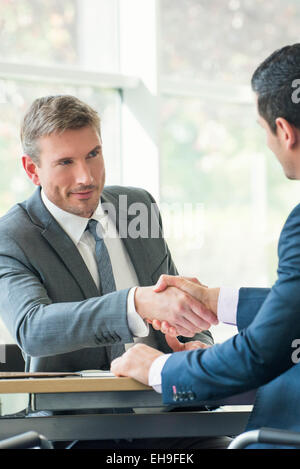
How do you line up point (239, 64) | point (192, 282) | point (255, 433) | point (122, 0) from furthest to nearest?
1. point (239, 64)
2. point (122, 0)
3. point (192, 282)
4. point (255, 433)

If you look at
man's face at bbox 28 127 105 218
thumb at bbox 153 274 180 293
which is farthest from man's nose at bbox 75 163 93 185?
thumb at bbox 153 274 180 293

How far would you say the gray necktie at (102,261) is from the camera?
2471 mm

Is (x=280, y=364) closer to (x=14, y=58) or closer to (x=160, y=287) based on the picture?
(x=160, y=287)

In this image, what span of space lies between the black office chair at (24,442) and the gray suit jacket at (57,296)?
57 cm

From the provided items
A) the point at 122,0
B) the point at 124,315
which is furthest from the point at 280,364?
the point at 122,0

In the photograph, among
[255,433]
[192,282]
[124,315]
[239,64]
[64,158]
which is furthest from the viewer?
[239,64]

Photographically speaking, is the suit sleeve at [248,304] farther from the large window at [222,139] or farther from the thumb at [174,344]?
the large window at [222,139]

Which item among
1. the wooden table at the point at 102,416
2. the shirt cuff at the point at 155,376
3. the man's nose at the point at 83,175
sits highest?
the man's nose at the point at 83,175

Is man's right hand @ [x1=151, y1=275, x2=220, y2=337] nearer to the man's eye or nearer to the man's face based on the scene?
the man's face

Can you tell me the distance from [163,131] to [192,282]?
217 cm

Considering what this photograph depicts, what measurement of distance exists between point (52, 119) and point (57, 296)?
1.98 ft

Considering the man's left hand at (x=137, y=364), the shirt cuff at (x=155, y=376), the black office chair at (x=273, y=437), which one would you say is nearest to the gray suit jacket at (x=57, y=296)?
the man's left hand at (x=137, y=364)

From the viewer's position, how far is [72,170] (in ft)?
8.31

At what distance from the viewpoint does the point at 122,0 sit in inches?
165
